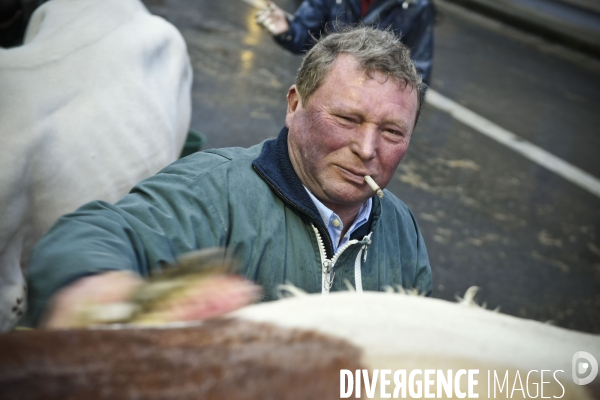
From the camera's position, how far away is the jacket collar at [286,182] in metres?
1.71

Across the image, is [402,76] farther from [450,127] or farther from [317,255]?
[450,127]

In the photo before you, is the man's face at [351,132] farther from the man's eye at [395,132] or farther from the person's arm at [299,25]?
the person's arm at [299,25]

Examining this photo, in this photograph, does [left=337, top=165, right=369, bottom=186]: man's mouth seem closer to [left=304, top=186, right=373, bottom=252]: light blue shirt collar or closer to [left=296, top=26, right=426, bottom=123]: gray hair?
[left=304, top=186, right=373, bottom=252]: light blue shirt collar

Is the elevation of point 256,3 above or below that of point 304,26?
below

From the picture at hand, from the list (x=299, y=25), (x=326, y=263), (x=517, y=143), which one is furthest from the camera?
(x=517, y=143)

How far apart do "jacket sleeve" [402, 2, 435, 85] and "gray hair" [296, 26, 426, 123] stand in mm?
2245

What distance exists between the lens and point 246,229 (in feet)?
5.24

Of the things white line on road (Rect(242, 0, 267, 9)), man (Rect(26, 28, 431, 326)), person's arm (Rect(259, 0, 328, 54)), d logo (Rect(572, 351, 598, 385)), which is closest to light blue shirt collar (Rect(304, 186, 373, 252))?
man (Rect(26, 28, 431, 326))

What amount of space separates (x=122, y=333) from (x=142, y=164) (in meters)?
1.69

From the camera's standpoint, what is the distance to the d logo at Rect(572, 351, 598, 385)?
86 centimetres

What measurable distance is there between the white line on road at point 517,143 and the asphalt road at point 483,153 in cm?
11

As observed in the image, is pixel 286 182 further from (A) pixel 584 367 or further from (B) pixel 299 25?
(B) pixel 299 25

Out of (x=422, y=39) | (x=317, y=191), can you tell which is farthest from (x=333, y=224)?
(x=422, y=39)

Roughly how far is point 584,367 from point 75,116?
5.64 feet
